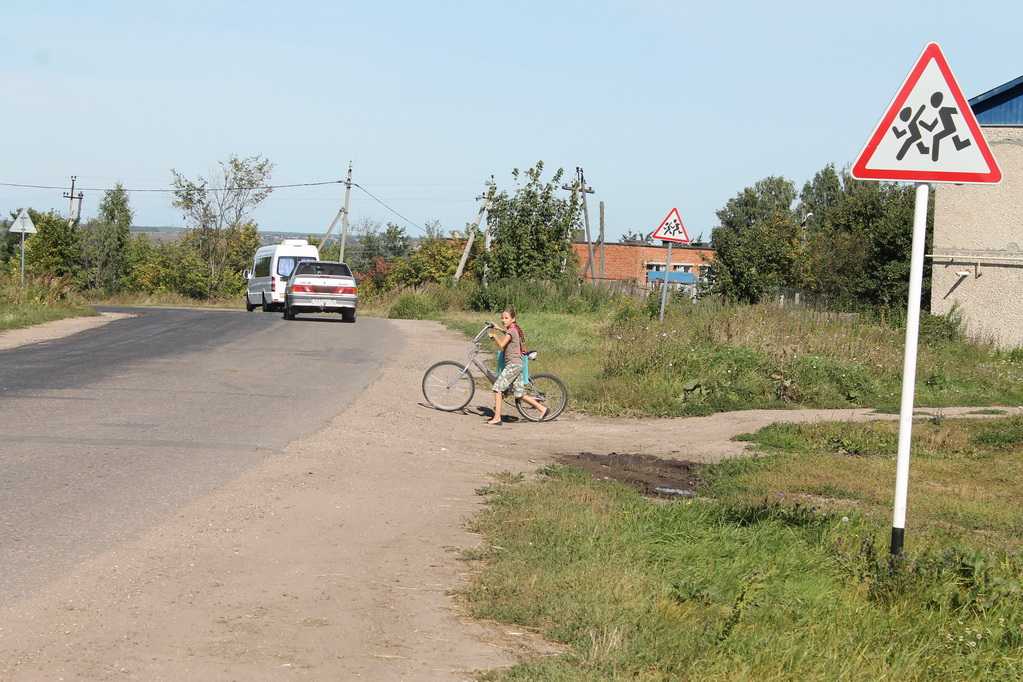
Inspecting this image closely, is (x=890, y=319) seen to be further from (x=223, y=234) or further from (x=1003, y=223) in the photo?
(x=223, y=234)

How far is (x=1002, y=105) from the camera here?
27.6m

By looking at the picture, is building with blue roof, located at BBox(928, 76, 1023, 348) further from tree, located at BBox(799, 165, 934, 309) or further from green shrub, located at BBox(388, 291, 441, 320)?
green shrub, located at BBox(388, 291, 441, 320)

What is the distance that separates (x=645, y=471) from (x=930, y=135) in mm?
5927

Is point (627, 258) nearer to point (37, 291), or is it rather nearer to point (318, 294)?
point (318, 294)

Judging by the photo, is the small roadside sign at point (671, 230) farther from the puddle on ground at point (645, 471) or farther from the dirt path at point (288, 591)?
the dirt path at point (288, 591)

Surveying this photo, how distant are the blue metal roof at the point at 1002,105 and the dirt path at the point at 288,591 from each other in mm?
19868

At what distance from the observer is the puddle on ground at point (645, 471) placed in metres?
11.0

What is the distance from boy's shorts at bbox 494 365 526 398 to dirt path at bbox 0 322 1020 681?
3.75 meters

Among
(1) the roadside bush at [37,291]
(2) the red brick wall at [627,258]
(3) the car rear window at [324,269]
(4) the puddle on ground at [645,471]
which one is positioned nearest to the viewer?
(4) the puddle on ground at [645,471]

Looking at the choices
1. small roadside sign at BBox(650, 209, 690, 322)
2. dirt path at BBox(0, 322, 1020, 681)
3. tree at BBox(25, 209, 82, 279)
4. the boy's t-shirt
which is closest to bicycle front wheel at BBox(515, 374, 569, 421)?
the boy's t-shirt

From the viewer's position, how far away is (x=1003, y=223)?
27.6 metres

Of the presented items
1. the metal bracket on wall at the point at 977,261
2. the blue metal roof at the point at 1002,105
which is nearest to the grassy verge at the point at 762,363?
the metal bracket on wall at the point at 977,261

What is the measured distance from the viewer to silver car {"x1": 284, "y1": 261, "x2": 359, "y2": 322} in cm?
3547

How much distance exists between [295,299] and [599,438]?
22188 mm
